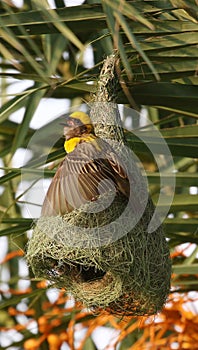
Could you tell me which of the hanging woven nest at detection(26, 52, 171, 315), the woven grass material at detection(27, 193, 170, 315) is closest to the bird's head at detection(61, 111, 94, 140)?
the hanging woven nest at detection(26, 52, 171, 315)

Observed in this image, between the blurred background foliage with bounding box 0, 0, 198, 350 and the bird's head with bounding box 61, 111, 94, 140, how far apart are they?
7 centimetres

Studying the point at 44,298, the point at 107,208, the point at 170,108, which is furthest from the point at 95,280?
the point at 44,298

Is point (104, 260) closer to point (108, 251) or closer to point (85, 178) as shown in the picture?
point (108, 251)

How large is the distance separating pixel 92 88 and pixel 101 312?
1.80ft

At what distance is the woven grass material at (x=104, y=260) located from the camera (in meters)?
2.00

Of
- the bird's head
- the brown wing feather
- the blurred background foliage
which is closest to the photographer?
the blurred background foliage

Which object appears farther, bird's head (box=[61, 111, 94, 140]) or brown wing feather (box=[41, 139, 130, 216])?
bird's head (box=[61, 111, 94, 140])

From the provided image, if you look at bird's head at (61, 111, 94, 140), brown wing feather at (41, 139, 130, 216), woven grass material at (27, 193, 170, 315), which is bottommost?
woven grass material at (27, 193, 170, 315)

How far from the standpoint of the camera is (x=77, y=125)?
6.84ft

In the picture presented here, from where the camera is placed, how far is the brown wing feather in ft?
6.32

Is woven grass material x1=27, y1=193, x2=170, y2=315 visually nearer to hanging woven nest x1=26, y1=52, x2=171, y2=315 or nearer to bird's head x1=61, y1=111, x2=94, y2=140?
hanging woven nest x1=26, y1=52, x2=171, y2=315

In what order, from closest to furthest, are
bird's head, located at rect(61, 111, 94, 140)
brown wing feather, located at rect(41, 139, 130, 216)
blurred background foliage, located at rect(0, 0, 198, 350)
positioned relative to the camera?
blurred background foliage, located at rect(0, 0, 198, 350) < brown wing feather, located at rect(41, 139, 130, 216) < bird's head, located at rect(61, 111, 94, 140)

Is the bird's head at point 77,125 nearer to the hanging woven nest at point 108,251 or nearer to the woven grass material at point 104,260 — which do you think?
the hanging woven nest at point 108,251

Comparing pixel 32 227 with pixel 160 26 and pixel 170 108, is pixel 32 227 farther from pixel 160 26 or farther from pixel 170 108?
pixel 160 26
